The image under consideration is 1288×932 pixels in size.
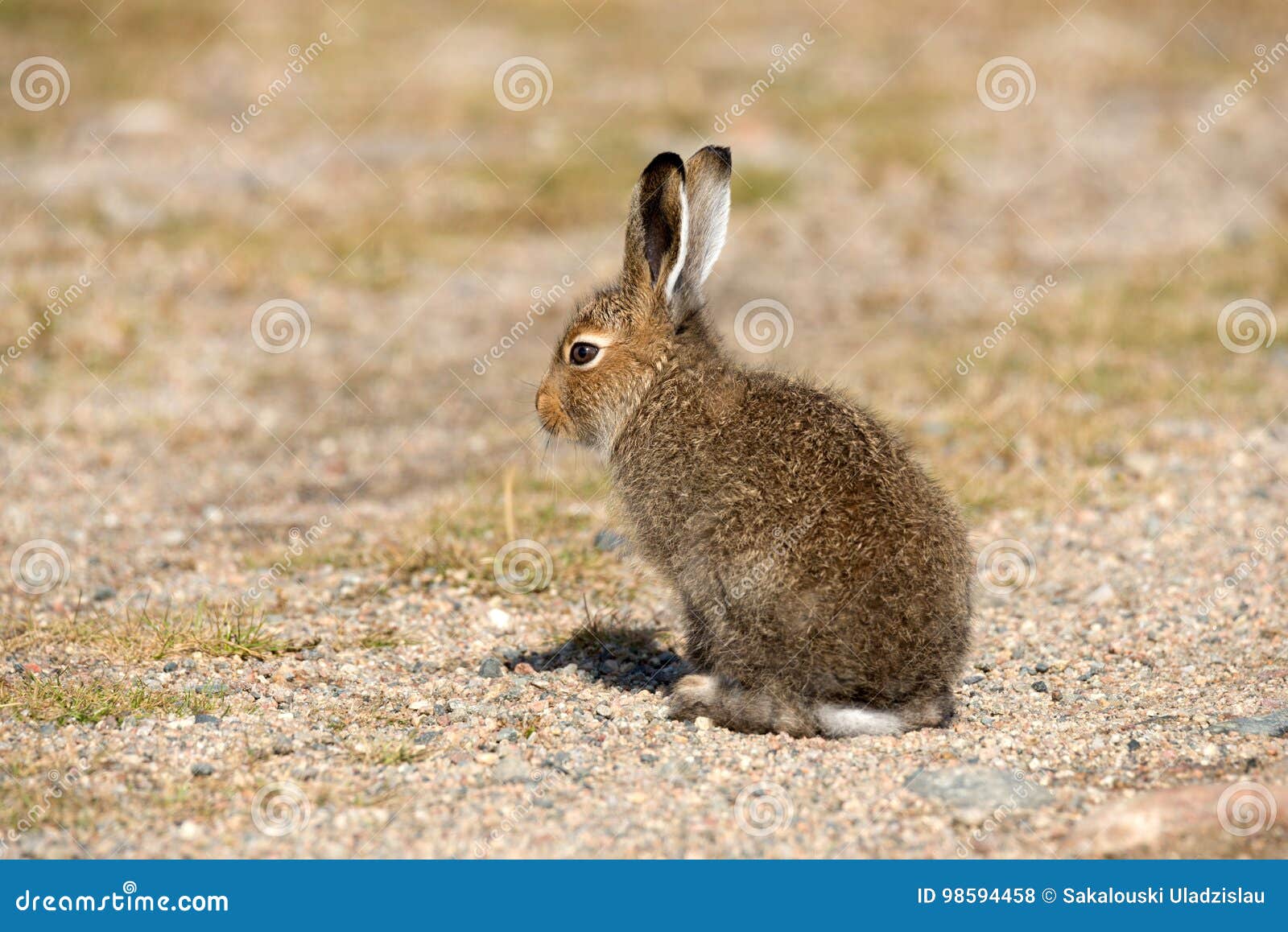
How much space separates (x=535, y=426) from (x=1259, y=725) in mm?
6618

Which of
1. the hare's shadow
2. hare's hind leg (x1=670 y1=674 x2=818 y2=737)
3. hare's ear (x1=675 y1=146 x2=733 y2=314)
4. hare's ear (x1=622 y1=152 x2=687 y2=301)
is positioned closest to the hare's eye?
hare's ear (x1=622 y1=152 x2=687 y2=301)

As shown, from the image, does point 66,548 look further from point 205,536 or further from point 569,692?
point 569,692

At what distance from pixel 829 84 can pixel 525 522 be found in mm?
13844

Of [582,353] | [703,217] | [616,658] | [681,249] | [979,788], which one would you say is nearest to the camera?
[979,788]

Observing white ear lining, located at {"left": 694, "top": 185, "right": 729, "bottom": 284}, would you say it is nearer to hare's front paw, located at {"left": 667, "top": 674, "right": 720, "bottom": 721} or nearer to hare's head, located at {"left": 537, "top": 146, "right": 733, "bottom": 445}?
hare's head, located at {"left": 537, "top": 146, "right": 733, "bottom": 445}

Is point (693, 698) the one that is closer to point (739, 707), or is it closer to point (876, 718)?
point (739, 707)

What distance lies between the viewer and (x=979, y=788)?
5168mm

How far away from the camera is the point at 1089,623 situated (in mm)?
7516

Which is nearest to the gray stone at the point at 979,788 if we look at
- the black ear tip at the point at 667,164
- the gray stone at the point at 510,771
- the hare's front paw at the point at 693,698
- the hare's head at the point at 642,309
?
the hare's front paw at the point at 693,698

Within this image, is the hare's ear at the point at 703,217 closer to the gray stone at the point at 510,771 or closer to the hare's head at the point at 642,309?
the hare's head at the point at 642,309

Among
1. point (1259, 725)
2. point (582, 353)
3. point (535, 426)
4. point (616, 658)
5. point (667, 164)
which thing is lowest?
point (1259, 725)

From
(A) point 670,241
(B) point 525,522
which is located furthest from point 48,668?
(A) point 670,241

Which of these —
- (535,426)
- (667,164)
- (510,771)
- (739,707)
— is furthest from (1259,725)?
(535,426)

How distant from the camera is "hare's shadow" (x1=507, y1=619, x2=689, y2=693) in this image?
6770mm
